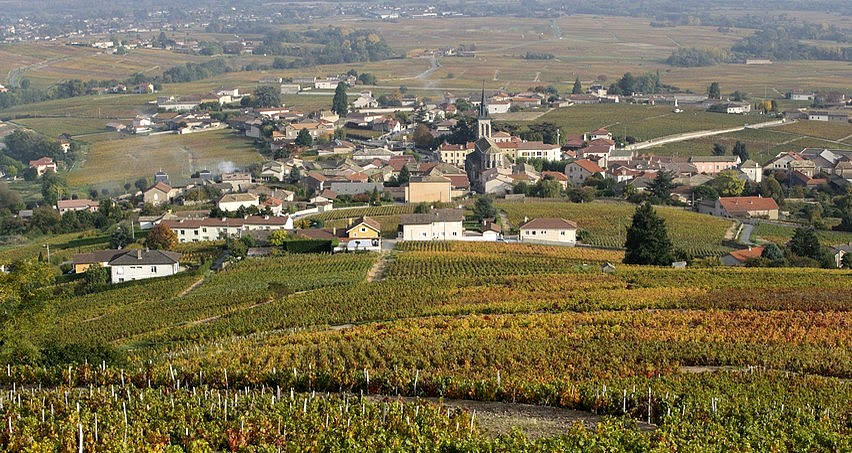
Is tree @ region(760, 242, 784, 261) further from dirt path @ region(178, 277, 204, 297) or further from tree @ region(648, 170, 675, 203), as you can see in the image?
dirt path @ region(178, 277, 204, 297)

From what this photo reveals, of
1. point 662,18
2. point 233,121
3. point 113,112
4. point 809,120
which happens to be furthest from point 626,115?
point 662,18

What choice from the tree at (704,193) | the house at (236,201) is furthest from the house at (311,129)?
the tree at (704,193)

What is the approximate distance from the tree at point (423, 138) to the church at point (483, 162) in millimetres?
6962

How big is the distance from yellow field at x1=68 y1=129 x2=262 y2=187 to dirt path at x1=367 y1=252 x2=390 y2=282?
26512mm

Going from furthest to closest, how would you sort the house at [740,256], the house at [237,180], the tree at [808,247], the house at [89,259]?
the house at [237,180] → the house at [89,259] → the tree at [808,247] → the house at [740,256]

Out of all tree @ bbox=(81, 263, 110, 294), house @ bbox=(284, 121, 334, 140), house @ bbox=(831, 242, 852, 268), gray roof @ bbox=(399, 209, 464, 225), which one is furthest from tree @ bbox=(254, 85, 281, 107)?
house @ bbox=(831, 242, 852, 268)

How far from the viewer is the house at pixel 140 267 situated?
104ft

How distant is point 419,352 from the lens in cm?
1730

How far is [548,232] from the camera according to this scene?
36406 mm

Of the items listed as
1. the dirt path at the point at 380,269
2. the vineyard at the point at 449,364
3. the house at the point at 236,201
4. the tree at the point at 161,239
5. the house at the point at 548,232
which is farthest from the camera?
the house at the point at 236,201

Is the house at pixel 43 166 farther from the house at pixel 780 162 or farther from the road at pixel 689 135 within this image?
the house at pixel 780 162

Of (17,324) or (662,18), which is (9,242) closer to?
(17,324)

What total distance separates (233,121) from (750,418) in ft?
220

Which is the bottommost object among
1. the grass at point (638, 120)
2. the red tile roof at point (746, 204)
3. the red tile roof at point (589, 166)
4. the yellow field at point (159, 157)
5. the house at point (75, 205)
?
the yellow field at point (159, 157)
